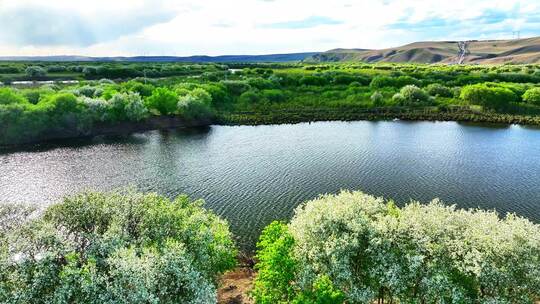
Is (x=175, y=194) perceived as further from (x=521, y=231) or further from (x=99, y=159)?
(x=521, y=231)

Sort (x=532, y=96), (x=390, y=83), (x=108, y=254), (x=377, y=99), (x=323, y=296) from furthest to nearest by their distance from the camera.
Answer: (x=390, y=83) < (x=377, y=99) < (x=532, y=96) < (x=108, y=254) < (x=323, y=296)

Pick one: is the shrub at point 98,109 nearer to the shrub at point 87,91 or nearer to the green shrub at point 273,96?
the shrub at point 87,91

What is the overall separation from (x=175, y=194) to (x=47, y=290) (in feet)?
149

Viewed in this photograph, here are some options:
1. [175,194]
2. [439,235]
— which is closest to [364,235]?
[439,235]

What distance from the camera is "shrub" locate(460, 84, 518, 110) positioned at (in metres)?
152

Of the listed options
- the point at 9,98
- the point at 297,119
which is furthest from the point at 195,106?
the point at 9,98

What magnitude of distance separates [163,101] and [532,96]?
5426 inches

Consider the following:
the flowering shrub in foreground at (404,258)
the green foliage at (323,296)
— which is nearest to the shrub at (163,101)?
the flowering shrub in foreground at (404,258)

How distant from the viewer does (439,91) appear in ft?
586

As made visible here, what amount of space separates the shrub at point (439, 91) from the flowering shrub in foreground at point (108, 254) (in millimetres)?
164681

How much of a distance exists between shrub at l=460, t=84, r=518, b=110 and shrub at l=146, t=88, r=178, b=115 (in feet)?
370

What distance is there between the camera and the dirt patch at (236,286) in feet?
141

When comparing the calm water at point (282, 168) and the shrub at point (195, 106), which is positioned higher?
the shrub at point (195, 106)

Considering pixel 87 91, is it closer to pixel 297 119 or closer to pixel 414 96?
pixel 297 119
